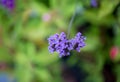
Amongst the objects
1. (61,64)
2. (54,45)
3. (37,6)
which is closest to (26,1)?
(37,6)

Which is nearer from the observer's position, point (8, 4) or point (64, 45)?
point (64, 45)

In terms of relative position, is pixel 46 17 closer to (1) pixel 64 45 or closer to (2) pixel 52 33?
(2) pixel 52 33

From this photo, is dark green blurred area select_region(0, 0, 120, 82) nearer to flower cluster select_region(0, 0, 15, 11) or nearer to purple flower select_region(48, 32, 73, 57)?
flower cluster select_region(0, 0, 15, 11)

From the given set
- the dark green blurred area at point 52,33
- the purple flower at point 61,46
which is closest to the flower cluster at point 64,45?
the purple flower at point 61,46

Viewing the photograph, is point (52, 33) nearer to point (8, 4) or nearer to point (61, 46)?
point (8, 4)

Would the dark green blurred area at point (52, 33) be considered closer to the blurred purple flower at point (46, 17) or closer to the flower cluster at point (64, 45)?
the blurred purple flower at point (46, 17)

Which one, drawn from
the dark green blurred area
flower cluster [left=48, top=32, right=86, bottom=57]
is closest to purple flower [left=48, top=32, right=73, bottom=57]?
flower cluster [left=48, top=32, right=86, bottom=57]

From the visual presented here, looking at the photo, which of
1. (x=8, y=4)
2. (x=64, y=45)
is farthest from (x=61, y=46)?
(x=8, y=4)

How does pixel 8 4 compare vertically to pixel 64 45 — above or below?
above

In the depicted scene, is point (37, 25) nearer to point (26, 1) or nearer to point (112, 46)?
point (26, 1)
